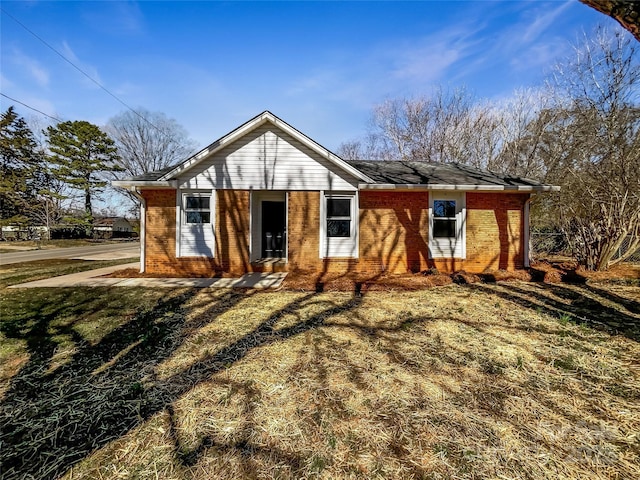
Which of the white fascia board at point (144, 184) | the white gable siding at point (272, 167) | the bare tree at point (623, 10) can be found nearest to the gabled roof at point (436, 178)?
the white gable siding at point (272, 167)

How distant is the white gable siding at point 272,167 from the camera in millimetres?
→ 9711

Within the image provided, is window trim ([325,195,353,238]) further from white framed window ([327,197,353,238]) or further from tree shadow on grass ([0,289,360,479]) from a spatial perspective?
tree shadow on grass ([0,289,360,479])

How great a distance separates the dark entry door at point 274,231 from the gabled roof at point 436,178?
12.0ft

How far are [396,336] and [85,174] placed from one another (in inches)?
1614

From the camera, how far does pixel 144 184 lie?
364 inches

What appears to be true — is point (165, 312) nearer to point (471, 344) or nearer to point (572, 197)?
point (471, 344)

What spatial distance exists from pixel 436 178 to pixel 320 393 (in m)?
8.86

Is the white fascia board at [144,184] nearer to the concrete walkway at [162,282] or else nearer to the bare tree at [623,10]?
the concrete walkway at [162,282]

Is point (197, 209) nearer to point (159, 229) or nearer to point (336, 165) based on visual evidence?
point (159, 229)

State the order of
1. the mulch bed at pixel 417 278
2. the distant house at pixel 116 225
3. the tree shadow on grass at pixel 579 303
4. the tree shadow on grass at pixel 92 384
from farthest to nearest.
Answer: the distant house at pixel 116 225, the mulch bed at pixel 417 278, the tree shadow on grass at pixel 579 303, the tree shadow on grass at pixel 92 384

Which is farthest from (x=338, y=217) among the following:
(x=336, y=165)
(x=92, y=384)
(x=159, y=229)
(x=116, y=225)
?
(x=116, y=225)

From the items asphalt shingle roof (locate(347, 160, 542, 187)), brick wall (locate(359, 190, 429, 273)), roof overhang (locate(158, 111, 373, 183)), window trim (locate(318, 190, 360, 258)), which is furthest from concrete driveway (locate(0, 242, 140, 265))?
asphalt shingle roof (locate(347, 160, 542, 187))

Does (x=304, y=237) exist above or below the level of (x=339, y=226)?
below

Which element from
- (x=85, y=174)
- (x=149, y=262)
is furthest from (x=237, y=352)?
(x=85, y=174)
